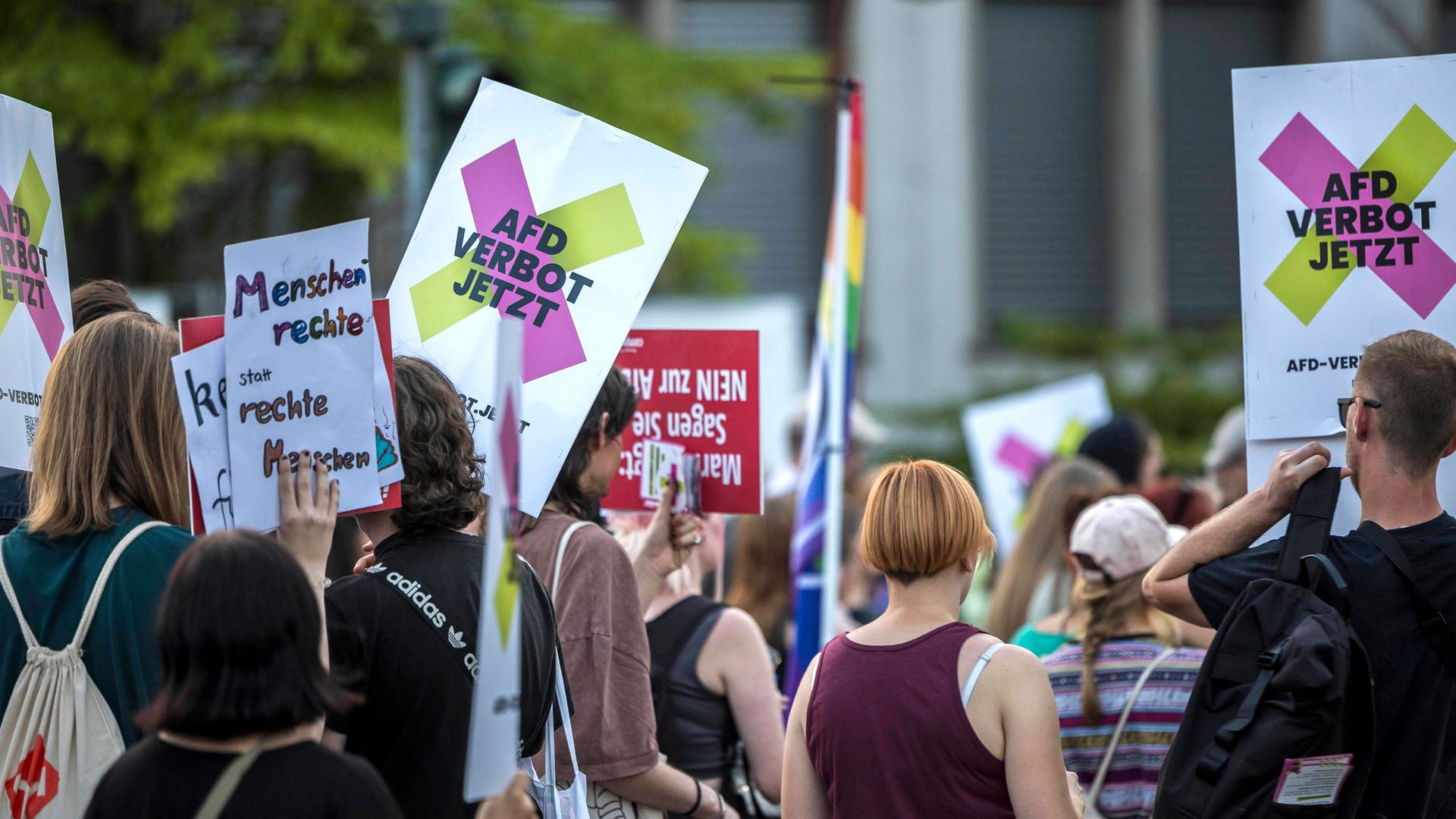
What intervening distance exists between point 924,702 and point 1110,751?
3.95ft

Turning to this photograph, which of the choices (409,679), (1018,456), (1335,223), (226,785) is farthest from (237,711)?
(1018,456)

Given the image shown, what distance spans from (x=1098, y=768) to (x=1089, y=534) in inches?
23.6

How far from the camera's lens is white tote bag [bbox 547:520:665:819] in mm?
2850

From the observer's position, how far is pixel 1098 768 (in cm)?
371

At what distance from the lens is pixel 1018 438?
28.5 feet

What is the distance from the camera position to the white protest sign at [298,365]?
257 cm

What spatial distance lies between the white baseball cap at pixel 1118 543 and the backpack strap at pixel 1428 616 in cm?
107

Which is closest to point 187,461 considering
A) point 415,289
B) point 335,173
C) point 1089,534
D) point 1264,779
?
point 415,289

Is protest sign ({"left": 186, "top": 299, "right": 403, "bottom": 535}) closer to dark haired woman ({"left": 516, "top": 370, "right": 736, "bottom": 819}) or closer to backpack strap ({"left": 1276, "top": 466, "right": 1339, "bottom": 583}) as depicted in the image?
dark haired woman ({"left": 516, "top": 370, "right": 736, "bottom": 819})

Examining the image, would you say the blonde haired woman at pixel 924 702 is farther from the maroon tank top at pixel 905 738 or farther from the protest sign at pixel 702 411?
the protest sign at pixel 702 411

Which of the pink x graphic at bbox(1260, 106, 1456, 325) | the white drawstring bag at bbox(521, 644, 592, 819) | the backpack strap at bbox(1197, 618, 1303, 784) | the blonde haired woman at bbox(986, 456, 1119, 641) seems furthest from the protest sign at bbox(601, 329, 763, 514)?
the backpack strap at bbox(1197, 618, 1303, 784)

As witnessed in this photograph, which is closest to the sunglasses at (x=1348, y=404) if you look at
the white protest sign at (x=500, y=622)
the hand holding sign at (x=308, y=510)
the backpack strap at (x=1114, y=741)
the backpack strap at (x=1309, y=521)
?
the backpack strap at (x=1309, y=521)

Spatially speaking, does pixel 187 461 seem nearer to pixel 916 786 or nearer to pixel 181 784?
pixel 181 784

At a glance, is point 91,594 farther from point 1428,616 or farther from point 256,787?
point 1428,616
